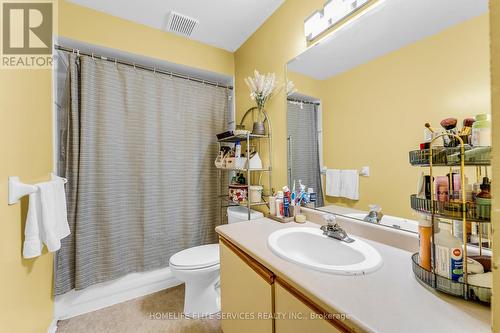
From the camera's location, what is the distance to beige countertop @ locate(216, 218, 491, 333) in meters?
0.49

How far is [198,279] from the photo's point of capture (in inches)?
58.6

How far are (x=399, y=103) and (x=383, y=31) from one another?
14.8 inches

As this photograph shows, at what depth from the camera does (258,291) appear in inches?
35.1

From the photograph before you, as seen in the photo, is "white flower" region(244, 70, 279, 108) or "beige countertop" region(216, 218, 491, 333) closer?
"beige countertop" region(216, 218, 491, 333)

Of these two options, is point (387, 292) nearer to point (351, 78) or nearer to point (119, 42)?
point (351, 78)

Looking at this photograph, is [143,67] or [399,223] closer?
[399,223]

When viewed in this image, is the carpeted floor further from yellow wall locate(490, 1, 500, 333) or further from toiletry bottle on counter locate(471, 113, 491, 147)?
toiletry bottle on counter locate(471, 113, 491, 147)

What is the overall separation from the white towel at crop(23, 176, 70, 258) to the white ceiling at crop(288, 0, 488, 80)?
1.73 m

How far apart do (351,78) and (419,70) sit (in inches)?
13.0

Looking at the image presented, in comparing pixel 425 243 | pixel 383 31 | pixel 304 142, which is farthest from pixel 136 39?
pixel 425 243

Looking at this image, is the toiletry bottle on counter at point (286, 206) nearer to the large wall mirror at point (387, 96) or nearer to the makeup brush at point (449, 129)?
the large wall mirror at point (387, 96)

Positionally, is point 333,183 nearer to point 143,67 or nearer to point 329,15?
point 329,15

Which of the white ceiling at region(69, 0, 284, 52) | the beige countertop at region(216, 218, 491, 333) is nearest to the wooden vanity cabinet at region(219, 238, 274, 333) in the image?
the beige countertop at region(216, 218, 491, 333)

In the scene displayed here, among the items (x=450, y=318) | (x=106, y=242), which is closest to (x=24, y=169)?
(x=106, y=242)
